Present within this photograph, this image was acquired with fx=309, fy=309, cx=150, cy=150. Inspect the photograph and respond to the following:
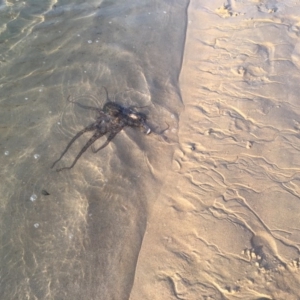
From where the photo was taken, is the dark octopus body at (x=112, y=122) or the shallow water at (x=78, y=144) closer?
the shallow water at (x=78, y=144)

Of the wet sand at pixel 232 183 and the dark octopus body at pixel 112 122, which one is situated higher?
the dark octopus body at pixel 112 122

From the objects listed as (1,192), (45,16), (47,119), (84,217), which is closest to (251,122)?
(84,217)

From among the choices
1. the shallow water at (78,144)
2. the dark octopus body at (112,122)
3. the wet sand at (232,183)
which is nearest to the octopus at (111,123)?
the dark octopus body at (112,122)

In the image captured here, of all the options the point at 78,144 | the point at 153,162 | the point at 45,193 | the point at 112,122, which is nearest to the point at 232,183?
the point at 153,162

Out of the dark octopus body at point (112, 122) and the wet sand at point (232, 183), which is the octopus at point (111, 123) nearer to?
the dark octopus body at point (112, 122)

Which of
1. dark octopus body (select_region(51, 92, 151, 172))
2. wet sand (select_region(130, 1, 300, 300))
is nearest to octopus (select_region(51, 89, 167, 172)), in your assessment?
dark octopus body (select_region(51, 92, 151, 172))

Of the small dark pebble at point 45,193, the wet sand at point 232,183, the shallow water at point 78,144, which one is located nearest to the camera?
the wet sand at point 232,183

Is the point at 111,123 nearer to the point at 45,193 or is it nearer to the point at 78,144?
the point at 78,144

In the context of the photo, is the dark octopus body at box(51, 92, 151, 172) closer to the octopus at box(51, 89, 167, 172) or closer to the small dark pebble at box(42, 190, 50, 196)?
the octopus at box(51, 89, 167, 172)
